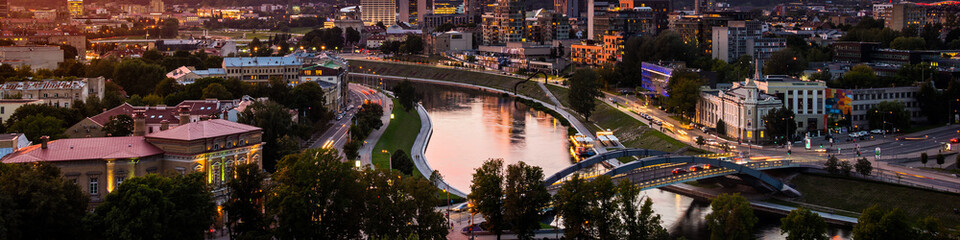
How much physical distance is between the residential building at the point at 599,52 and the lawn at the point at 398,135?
30.0 meters

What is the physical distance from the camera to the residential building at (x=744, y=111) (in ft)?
145

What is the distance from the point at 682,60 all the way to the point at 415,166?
138 feet

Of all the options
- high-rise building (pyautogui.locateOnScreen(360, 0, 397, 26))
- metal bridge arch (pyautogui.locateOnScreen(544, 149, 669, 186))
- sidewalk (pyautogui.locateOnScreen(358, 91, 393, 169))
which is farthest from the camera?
high-rise building (pyautogui.locateOnScreen(360, 0, 397, 26))

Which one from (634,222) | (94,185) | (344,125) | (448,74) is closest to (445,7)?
(448,74)

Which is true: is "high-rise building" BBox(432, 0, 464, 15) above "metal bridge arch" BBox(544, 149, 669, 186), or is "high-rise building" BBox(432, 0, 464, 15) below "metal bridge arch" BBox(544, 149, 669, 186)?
above

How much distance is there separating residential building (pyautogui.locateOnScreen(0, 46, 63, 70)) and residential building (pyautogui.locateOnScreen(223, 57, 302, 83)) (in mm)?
13540

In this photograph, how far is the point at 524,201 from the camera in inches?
1078

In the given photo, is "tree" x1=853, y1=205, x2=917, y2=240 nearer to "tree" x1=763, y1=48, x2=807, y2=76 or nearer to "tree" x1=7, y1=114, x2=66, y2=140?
"tree" x1=7, y1=114, x2=66, y2=140

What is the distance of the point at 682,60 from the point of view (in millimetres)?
77875

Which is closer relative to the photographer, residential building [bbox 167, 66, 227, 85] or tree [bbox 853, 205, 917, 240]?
tree [bbox 853, 205, 917, 240]

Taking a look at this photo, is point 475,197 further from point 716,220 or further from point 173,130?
point 173,130

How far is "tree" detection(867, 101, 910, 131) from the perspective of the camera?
147ft

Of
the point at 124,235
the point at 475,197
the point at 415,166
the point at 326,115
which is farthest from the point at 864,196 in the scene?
the point at 326,115

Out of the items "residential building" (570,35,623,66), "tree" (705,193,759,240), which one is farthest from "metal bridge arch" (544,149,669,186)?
"residential building" (570,35,623,66)
